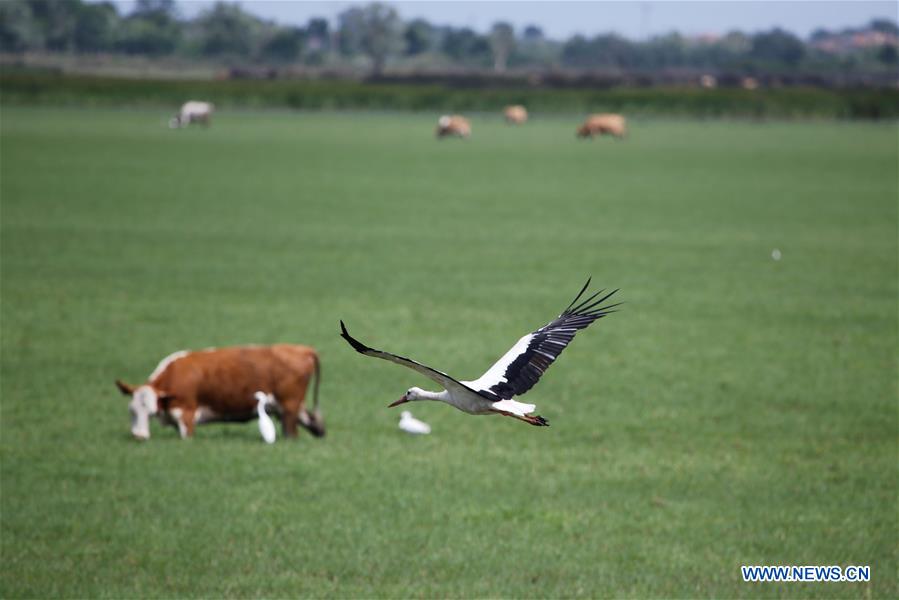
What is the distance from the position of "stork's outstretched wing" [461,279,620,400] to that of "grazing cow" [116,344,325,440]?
7832mm

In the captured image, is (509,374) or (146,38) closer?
(509,374)

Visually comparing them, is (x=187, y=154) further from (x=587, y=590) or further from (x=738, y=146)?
(x=587, y=590)

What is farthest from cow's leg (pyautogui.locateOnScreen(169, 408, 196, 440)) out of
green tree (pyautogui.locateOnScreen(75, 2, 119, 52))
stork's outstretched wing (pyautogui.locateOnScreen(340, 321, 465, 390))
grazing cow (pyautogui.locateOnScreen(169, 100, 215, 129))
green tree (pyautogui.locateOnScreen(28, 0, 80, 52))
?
green tree (pyautogui.locateOnScreen(75, 2, 119, 52))

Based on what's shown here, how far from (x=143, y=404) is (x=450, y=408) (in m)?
4.23

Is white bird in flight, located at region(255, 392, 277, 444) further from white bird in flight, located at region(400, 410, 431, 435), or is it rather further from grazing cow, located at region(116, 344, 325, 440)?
white bird in flight, located at region(400, 410, 431, 435)

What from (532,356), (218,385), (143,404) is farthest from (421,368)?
(143,404)

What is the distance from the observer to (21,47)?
155 m

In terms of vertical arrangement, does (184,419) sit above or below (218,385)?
below

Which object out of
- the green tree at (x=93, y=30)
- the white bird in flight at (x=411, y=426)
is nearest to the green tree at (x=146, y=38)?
the green tree at (x=93, y=30)

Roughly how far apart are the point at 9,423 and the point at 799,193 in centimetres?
3571

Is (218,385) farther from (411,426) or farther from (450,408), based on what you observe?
(450,408)

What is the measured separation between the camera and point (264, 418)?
42.7 ft

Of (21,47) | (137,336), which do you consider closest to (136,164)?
(137,336)

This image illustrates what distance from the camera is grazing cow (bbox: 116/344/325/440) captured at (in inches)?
520
